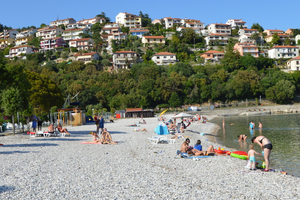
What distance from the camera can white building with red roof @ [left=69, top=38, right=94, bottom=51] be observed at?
11319 centimetres

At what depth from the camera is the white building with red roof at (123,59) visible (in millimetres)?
95438

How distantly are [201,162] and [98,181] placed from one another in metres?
5.21

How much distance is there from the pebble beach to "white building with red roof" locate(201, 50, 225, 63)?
87284mm

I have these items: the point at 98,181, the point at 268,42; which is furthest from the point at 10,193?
the point at 268,42

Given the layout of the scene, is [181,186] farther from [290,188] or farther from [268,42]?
[268,42]

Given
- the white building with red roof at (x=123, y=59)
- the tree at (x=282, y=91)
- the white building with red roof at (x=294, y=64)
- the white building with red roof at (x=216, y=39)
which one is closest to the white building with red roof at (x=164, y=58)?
the white building with red roof at (x=123, y=59)

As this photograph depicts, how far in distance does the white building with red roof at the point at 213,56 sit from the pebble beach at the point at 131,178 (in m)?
87.3

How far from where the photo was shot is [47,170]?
9461 millimetres

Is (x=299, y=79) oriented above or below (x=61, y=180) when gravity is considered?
above

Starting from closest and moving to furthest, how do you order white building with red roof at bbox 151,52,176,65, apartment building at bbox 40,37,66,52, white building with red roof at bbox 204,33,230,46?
white building with red roof at bbox 151,52,176,65
white building with red roof at bbox 204,33,230,46
apartment building at bbox 40,37,66,52

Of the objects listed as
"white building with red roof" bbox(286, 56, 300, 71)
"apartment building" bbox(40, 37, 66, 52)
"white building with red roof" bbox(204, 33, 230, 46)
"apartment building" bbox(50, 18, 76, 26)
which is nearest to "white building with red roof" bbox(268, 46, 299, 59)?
"white building with red roof" bbox(286, 56, 300, 71)

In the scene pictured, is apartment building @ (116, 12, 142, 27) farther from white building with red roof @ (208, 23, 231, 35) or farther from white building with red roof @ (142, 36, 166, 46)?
white building with red roof @ (208, 23, 231, 35)

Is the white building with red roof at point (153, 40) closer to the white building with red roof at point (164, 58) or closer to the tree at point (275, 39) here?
the white building with red roof at point (164, 58)

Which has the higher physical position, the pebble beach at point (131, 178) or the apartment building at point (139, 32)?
the apartment building at point (139, 32)
